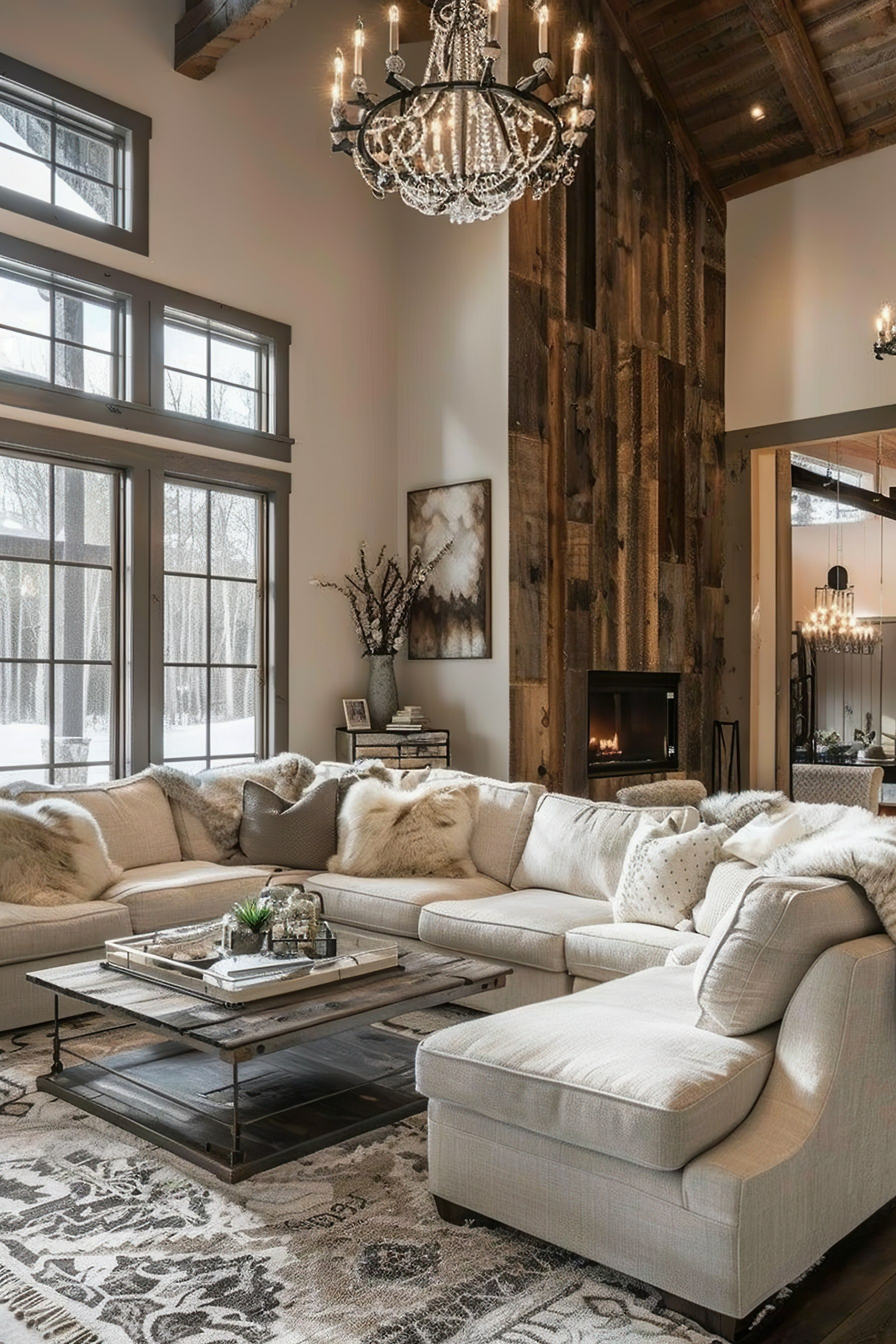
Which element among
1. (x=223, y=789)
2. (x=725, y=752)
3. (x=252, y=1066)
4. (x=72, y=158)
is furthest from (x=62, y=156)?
(x=725, y=752)

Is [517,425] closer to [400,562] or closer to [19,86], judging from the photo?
[400,562]

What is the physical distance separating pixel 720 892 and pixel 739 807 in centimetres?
38

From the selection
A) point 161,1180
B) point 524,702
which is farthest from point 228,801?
point 161,1180

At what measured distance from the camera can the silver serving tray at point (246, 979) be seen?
2.91 m

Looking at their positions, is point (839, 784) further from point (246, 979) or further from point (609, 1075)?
point (609, 1075)

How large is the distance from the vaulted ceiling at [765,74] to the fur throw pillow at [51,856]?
17.0ft

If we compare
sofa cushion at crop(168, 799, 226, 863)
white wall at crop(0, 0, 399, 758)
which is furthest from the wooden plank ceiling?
sofa cushion at crop(168, 799, 226, 863)

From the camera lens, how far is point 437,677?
260 inches

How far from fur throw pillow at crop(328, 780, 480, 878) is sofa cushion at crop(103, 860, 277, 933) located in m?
0.40

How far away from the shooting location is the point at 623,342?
7.06 meters

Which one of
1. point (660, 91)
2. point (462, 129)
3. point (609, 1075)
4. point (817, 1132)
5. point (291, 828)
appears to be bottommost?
point (817, 1132)

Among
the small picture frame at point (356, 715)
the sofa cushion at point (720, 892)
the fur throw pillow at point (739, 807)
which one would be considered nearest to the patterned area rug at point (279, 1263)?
the sofa cushion at point (720, 892)

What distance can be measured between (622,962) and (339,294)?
4.57 meters

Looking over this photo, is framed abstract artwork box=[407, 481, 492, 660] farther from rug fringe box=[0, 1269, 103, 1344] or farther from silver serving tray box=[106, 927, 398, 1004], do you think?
rug fringe box=[0, 1269, 103, 1344]
